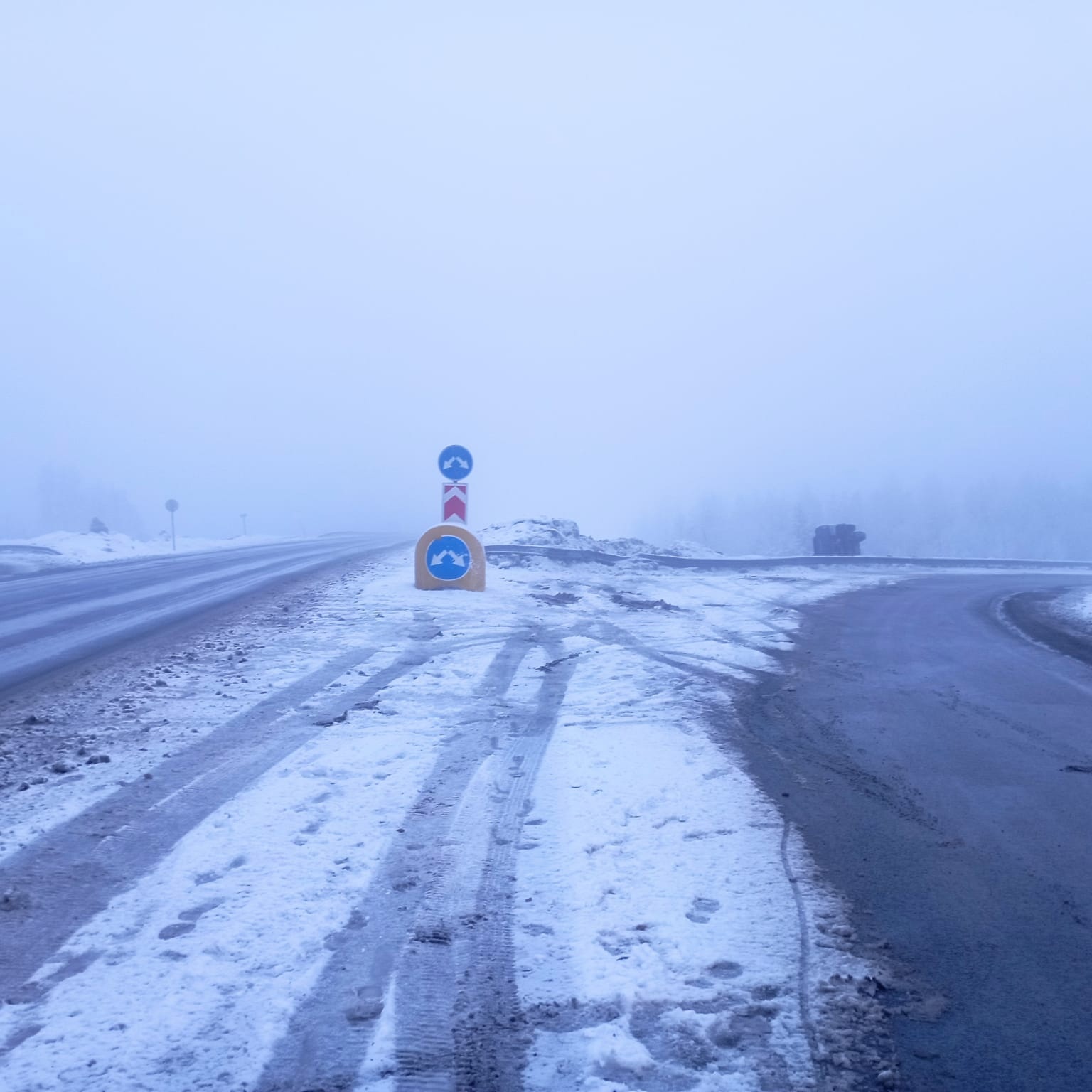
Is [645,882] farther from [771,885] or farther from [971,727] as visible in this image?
[971,727]

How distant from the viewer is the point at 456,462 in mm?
16594

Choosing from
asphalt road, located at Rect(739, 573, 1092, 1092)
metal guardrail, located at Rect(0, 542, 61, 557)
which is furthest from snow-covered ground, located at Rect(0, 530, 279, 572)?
asphalt road, located at Rect(739, 573, 1092, 1092)

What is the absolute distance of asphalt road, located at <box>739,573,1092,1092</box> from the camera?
3.44 meters

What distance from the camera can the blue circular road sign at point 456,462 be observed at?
1655cm

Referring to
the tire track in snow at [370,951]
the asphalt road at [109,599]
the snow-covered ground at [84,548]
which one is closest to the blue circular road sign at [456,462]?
the asphalt road at [109,599]

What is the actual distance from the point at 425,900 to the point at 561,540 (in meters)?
22.3

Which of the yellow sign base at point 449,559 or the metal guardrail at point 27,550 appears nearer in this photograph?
the yellow sign base at point 449,559

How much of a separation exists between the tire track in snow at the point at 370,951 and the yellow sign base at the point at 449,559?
385 inches

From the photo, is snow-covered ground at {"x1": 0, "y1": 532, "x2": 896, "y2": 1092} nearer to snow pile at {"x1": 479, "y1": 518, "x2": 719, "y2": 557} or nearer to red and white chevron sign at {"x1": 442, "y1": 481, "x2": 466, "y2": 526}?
red and white chevron sign at {"x1": 442, "y1": 481, "x2": 466, "y2": 526}

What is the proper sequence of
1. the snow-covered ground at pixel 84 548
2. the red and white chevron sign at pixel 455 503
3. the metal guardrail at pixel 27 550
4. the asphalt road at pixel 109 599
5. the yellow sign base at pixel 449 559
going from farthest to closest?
the metal guardrail at pixel 27 550, the snow-covered ground at pixel 84 548, the red and white chevron sign at pixel 455 503, the yellow sign base at pixel 449 559, the asphalt road at pixel 109 599

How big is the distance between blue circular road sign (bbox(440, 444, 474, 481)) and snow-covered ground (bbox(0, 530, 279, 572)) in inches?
575

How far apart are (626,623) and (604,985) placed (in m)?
10.9

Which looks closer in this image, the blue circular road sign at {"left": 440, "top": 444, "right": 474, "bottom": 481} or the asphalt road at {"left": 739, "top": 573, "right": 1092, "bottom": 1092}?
the asphalt road at {"left": 739, "top": 573, "right": 1092, "bottom": 1092}

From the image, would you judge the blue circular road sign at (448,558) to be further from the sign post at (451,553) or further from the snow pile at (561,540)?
the snow pile at (561,540)
